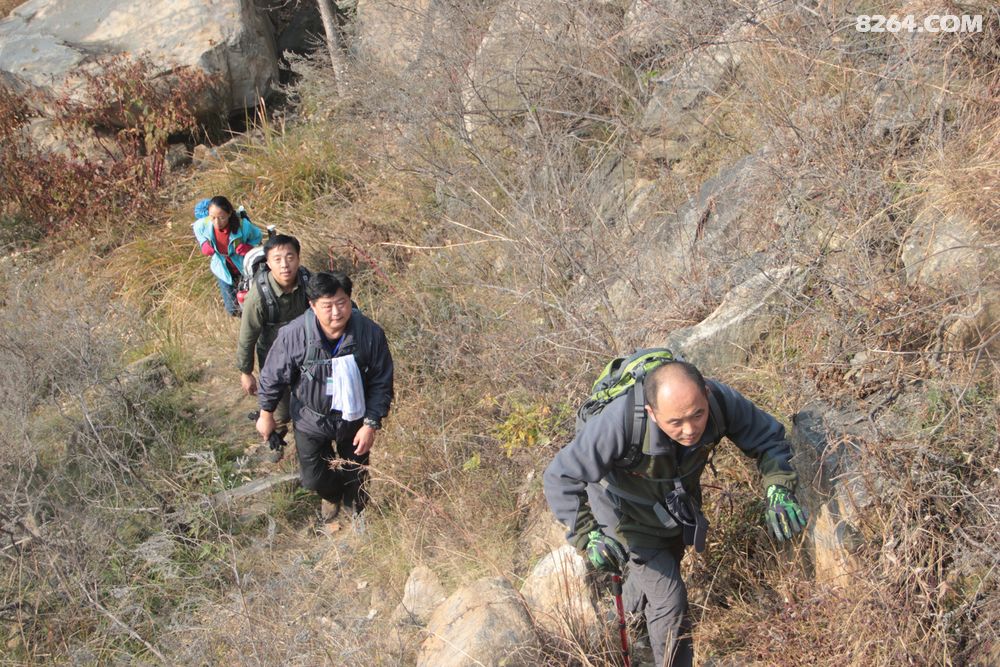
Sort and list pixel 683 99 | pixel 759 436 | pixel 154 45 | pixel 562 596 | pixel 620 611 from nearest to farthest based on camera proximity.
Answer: pixel 759 436, pixel 620 611, pixel 562 596, pixel 683 99, pixel 154 45

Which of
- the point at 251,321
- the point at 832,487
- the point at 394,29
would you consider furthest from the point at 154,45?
the point at 832,487

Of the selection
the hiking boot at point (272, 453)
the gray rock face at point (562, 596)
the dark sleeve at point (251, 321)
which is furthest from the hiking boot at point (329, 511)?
the gray rock face at point (562, 596)

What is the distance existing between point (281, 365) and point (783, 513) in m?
2.76

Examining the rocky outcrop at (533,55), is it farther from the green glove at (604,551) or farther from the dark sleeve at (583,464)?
the green glove at (604,551)

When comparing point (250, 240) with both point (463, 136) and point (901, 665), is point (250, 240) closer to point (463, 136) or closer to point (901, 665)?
point (463, 136)

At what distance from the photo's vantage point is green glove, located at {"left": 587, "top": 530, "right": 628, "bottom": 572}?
3.35 metres

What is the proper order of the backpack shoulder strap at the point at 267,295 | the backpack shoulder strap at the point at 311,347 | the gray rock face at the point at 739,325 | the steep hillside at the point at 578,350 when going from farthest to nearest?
the backpack shoulder strap at the point at 267,295, the backpack shoulder strap at the point at 311,347, the gray rock face at the point at 739,325, the steep hillside at the point at 578,350

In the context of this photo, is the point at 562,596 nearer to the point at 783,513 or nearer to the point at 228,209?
the point at 783,513

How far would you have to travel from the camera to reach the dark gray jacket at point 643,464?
3225mm

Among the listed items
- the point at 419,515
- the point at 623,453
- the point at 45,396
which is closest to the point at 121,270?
the point at 45,396

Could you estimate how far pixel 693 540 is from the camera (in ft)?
11.4

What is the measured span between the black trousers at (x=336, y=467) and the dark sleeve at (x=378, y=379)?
13 centimetres

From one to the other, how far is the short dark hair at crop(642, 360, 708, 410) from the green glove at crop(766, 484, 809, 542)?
497mm

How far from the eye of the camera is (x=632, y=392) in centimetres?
322
